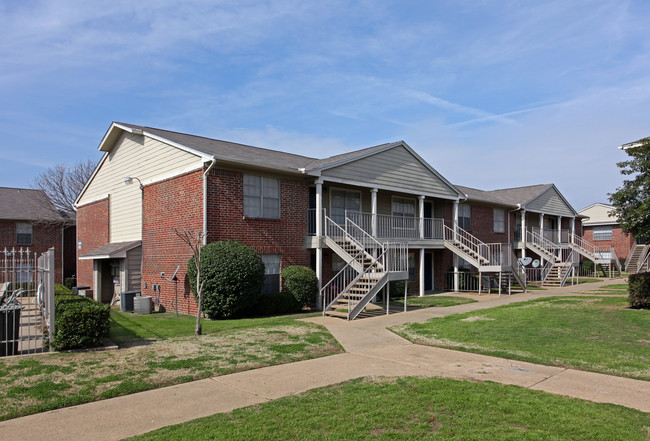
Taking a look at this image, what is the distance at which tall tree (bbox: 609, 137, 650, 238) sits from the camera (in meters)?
13.7

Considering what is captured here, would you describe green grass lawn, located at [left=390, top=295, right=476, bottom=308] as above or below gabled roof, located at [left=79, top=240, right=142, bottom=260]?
below

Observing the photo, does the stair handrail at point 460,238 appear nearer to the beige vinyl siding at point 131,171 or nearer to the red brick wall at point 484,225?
the red brick wall at point 484,225

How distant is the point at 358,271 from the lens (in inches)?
612

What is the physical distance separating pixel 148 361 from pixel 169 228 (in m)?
9.37

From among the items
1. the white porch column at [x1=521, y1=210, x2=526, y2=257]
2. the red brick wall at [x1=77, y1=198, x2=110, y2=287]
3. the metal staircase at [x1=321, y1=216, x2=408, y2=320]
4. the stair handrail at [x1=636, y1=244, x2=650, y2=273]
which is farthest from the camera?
the white porch column at [x1=521, y1=210, x2=526, y2=257]

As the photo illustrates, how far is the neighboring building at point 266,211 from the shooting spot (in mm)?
15523

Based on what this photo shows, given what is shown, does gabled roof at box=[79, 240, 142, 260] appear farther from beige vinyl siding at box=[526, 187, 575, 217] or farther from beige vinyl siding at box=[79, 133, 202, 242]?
beige vinyl siding at box=[526, 187, 575, 217]

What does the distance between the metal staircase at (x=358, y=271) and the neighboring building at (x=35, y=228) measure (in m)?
21.0

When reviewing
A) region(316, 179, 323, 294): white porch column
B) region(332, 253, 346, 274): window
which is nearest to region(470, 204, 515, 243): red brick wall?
region(332, 253, 346, 274): window

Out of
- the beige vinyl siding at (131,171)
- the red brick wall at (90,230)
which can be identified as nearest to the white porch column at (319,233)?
the beige vinyl siding at (131,171)

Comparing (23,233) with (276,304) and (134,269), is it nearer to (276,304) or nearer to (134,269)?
(134,269)

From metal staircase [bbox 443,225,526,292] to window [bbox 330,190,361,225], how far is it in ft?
16.7

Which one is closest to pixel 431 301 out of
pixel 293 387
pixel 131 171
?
pixel 293 387

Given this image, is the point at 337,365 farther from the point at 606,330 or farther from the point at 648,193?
the point at 648,193
